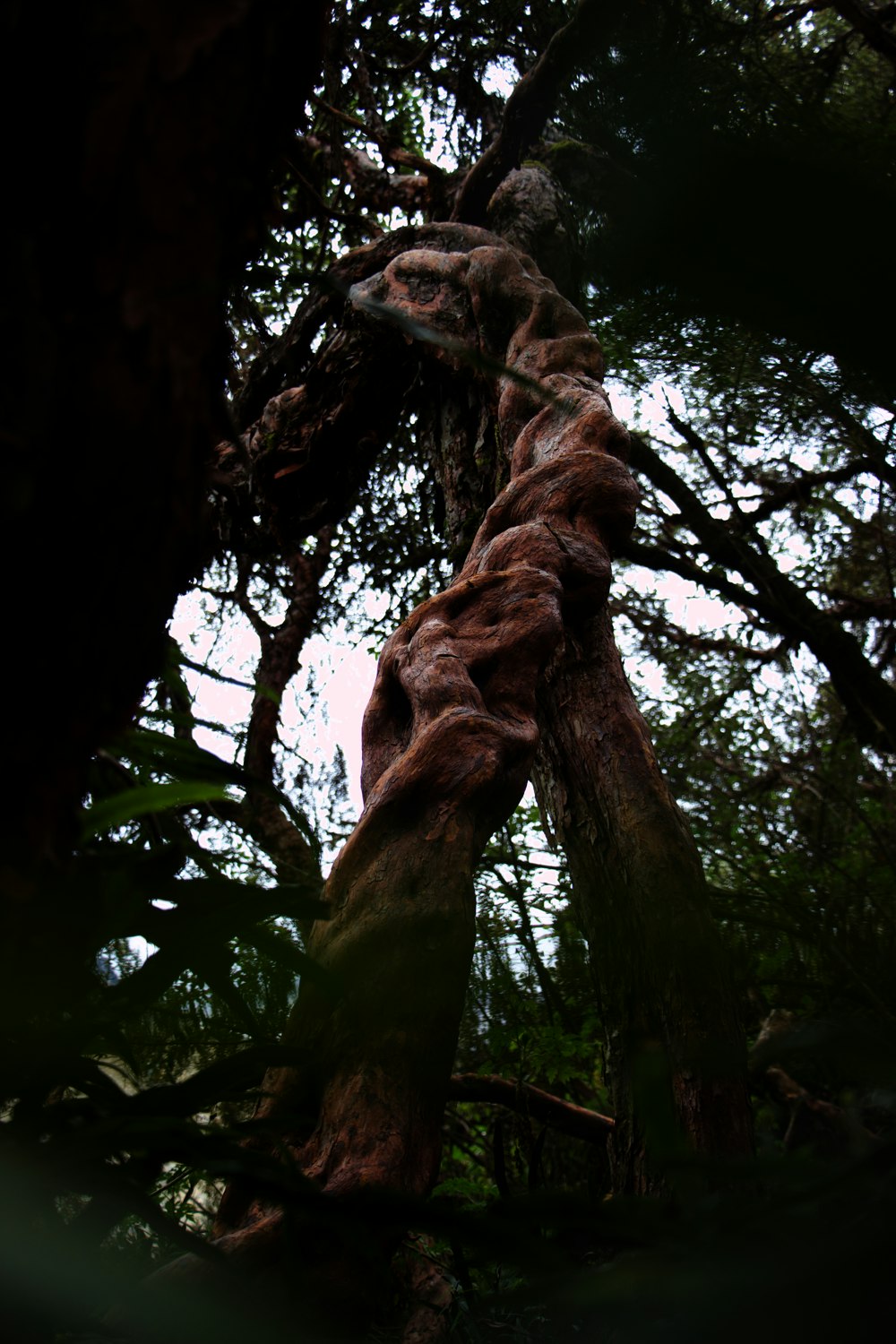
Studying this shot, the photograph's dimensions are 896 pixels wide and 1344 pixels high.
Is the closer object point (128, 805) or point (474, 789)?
point (128, 805)

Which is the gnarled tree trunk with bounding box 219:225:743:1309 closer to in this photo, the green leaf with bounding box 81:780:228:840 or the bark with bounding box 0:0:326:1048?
the bark with bounding box 0:0:326:1048

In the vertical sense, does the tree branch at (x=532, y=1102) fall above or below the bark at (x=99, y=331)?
below

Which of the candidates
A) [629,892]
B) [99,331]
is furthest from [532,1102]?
[99,331]

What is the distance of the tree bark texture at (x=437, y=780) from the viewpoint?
2.62 ft

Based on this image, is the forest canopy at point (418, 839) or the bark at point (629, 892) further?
the bark at point (629, 892)

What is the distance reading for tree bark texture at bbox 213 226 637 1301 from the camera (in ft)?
2.62

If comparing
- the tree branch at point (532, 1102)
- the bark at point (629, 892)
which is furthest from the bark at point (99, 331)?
the tree branch at point (532, 1102)

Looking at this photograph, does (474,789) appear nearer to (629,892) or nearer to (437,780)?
(437,780)

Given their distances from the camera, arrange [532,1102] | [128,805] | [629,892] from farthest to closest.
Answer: [532,1102], [629,892], [128,805]

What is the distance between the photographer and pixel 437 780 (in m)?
1.14

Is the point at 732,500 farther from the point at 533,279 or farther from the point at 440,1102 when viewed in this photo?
the point at 440,1102

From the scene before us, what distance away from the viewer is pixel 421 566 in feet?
11.9

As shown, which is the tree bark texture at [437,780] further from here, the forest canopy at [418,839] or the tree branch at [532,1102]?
the tree branch at [532,1102]

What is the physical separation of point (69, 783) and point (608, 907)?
48.7 inches
